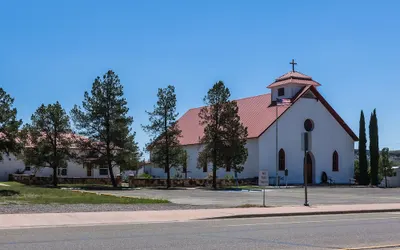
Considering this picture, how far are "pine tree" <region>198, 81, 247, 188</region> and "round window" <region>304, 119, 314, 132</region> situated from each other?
15540 mm

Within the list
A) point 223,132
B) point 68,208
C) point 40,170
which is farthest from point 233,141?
point 68,208

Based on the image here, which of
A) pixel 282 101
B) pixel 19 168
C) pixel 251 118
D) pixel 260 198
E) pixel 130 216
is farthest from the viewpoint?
pixel 251 118

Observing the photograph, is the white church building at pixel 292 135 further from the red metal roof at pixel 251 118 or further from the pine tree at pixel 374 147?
the pine tree at pixel 374 147

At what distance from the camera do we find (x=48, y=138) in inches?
2057

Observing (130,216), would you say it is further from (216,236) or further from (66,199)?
(66,199)

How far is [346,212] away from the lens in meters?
22.7

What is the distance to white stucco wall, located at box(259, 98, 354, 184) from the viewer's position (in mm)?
62781

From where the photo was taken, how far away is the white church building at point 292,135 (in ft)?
206

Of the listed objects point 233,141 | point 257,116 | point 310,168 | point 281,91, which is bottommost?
point 310,168

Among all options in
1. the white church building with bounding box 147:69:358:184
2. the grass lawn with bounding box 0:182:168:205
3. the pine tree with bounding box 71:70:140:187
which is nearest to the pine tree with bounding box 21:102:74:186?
the pine tree with bounding box 71:70:140:187

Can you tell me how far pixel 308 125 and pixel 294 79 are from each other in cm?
570

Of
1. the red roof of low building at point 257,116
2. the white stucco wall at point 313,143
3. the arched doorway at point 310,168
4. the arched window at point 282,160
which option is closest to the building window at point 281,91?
the red roof of low building at point 257,116

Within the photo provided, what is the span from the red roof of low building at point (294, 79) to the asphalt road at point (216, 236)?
1867 inches

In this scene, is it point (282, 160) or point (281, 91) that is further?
point (281, 91)
